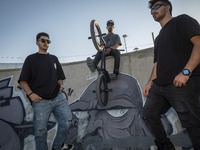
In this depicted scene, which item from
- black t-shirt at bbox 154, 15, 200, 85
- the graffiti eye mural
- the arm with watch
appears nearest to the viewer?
the arm with watch

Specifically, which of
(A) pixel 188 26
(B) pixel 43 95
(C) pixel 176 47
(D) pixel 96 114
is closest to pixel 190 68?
(C) pixel 176 47

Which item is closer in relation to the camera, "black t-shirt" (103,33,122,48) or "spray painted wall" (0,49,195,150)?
"spray painted wall" (0,49,195,150)

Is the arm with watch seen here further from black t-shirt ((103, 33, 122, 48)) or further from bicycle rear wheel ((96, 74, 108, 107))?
black t-shirt ((103, 33, 122, 48))

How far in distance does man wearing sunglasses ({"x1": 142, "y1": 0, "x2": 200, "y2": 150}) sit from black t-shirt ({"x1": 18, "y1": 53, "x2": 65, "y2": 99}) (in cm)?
188

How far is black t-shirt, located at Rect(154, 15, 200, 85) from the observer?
5.55 ft

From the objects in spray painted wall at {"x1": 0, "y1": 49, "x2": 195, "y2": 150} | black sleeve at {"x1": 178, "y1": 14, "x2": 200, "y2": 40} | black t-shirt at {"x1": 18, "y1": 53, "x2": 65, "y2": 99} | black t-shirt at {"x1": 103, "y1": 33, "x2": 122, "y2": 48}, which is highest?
black t-shirt at {"x1": 103, "y1": 33, "x2": 122, "y2": 48}

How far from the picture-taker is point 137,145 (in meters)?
3.01

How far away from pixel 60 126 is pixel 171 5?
3.09m

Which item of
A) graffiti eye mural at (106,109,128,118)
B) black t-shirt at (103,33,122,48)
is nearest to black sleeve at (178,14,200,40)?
graffiti eye mural at (106,109,128,118)

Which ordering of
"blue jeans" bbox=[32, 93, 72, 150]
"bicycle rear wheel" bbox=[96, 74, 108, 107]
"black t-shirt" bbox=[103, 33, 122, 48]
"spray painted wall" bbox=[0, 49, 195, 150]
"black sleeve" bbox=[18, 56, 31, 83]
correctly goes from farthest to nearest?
"black t-shirt" bbox=[103, 33, 122, 48], "bicycle rear wheel" bbox=[96, 74, 108, 107], "spray painted wall" bbox=[0, 49, 195, 150], "black sleeve" bbox=[18, 56, 31, 83], "blue jeans" bbox=[32, 93, 72, 150]

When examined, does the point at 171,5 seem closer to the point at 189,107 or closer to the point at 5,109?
the point at 189,107

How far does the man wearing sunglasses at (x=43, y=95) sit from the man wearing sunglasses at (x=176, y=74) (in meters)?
1.72

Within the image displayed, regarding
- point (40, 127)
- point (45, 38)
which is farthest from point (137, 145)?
point (45, 38)

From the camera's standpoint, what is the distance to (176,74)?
1.75m
